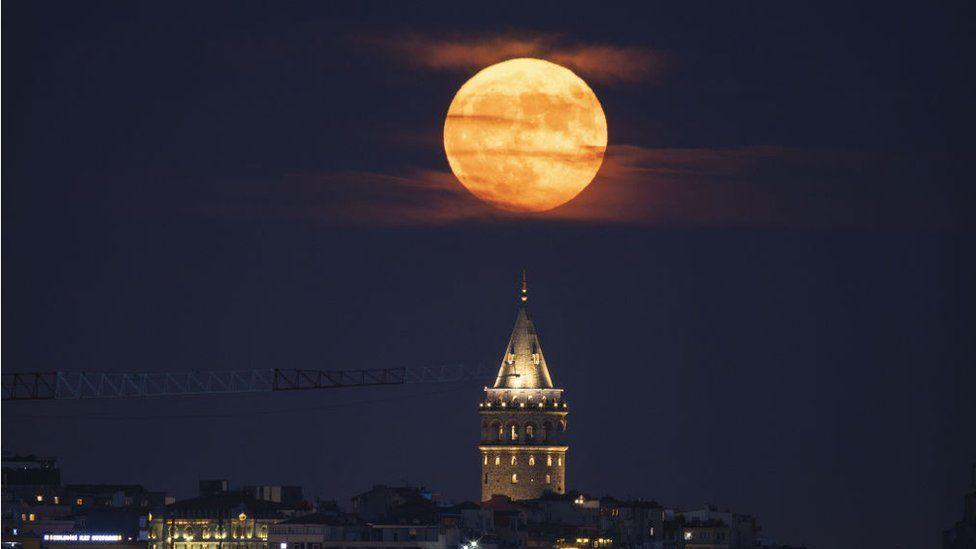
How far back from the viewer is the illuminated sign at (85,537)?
12500 centimetres

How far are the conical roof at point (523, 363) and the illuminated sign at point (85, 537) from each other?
25.2 metres

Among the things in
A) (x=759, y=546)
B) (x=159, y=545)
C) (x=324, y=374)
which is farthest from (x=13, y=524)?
(x=759, y=546)

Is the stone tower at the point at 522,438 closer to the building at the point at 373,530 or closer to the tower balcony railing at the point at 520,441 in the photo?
the tower balcony railing at the point at 520,441

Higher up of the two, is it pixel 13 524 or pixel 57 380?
pixel 57 380

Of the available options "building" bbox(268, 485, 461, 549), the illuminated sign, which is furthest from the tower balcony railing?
the illuminated sign

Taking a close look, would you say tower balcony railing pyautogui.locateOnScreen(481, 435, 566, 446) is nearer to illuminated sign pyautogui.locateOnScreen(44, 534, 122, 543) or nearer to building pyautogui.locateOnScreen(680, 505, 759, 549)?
building pyautogui.locateOnScreen(680, 505, 759, 549)

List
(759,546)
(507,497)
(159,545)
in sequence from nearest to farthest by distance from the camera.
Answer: (159,545) → (507,497) → (759,546)

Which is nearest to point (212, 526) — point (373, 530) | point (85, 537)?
point (85, 537)

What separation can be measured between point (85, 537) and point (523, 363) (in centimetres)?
2903

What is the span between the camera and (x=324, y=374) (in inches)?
5989

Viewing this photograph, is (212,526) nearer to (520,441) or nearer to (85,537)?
(85,537)

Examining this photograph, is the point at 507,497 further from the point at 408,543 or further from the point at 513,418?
the point at 408,543

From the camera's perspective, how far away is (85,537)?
413ft

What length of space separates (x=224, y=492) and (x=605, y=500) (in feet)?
75.0
